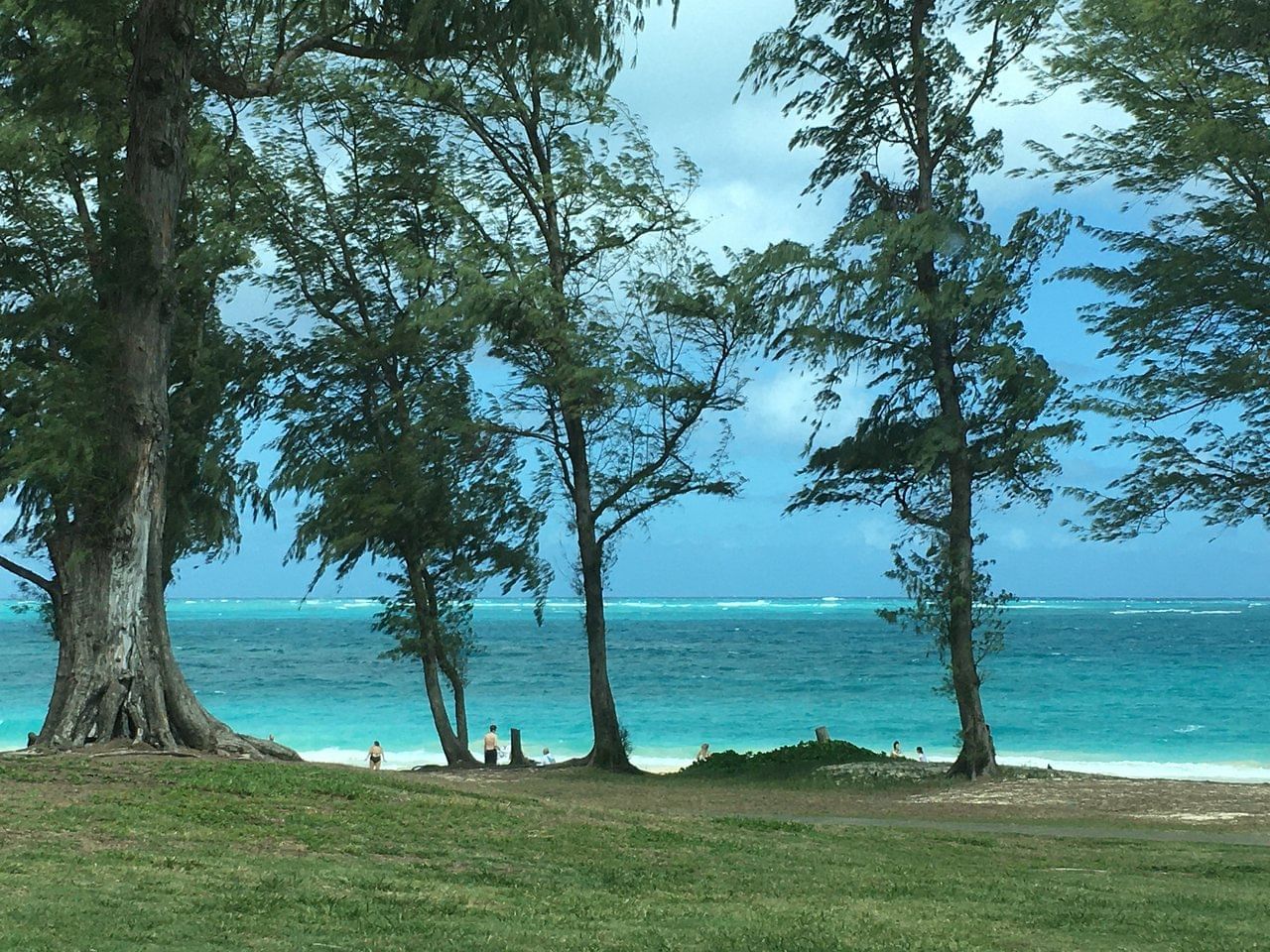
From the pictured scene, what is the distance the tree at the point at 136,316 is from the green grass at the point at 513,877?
1671mm

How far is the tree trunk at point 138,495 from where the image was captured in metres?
15.3

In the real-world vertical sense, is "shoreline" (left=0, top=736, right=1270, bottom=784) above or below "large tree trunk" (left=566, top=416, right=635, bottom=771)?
below

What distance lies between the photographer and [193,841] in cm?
1006

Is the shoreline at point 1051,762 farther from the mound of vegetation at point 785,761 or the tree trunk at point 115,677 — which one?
the tree trunk at point 115,677

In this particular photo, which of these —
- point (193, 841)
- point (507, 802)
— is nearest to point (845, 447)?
point (507, 802)

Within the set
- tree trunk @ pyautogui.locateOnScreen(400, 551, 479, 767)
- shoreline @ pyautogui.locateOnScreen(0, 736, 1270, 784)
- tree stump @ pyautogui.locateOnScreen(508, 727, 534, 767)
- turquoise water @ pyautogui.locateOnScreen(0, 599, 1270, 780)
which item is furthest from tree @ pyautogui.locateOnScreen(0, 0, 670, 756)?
shoreline @ pyautogui.locateOnScreen(0, 736, 1270, 784)

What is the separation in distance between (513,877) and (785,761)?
16.7 metres

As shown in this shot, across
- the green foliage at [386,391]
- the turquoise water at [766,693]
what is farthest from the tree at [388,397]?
the turquoise water at [766,693]

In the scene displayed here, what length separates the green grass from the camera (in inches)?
301

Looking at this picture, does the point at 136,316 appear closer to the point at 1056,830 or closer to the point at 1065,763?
the point at 1056,830

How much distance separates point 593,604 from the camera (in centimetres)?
2708

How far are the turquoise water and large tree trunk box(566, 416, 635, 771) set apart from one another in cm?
1245

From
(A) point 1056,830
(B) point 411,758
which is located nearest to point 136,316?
(A) point 1056,830

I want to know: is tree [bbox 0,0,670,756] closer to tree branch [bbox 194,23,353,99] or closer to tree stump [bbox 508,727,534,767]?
tree branch [bbox 194,23,353,99]
